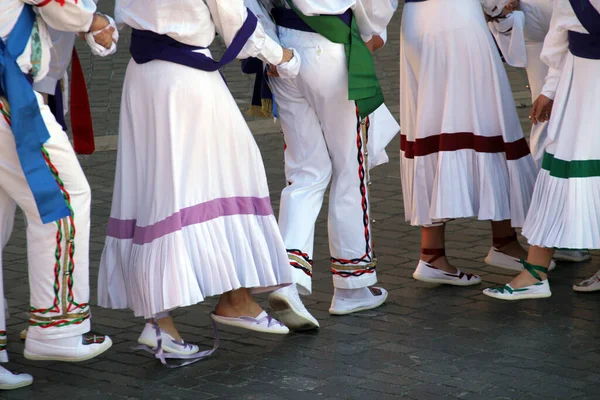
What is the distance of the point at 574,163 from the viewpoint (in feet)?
16.7

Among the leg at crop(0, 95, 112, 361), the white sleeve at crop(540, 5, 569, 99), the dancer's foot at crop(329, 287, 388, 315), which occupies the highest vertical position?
the white sleeve at crop(540, 5, 569, 99)

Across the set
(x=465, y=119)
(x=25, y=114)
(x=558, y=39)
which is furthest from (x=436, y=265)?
(x=25, y=114)

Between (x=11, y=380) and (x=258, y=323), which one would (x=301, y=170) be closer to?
(x=258, y=323)

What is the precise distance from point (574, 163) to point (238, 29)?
1.67 meters

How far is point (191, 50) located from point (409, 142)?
164cm

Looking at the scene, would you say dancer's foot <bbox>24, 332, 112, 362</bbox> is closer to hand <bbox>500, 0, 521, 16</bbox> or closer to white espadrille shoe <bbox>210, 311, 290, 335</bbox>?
white espadrille shoe <bbox>210, 311, 290, 335</bbox>

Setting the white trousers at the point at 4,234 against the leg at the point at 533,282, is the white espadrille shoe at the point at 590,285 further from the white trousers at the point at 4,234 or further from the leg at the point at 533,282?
the white trousers at the point at 4,234

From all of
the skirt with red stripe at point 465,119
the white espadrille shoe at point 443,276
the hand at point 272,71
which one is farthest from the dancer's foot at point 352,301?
the hand at point 272,71

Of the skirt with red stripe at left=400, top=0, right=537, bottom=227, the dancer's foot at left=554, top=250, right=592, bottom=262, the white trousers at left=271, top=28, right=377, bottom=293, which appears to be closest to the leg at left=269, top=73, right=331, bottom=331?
the white trousers at left=271, top=28, right=377, bottom=293

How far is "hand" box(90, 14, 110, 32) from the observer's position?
4422mm

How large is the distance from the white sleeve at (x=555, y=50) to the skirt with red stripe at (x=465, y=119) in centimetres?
34

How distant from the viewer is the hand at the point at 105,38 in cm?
445

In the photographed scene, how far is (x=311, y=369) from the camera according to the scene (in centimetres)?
461

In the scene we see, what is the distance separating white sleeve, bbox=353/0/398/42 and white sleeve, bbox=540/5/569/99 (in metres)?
0.74
